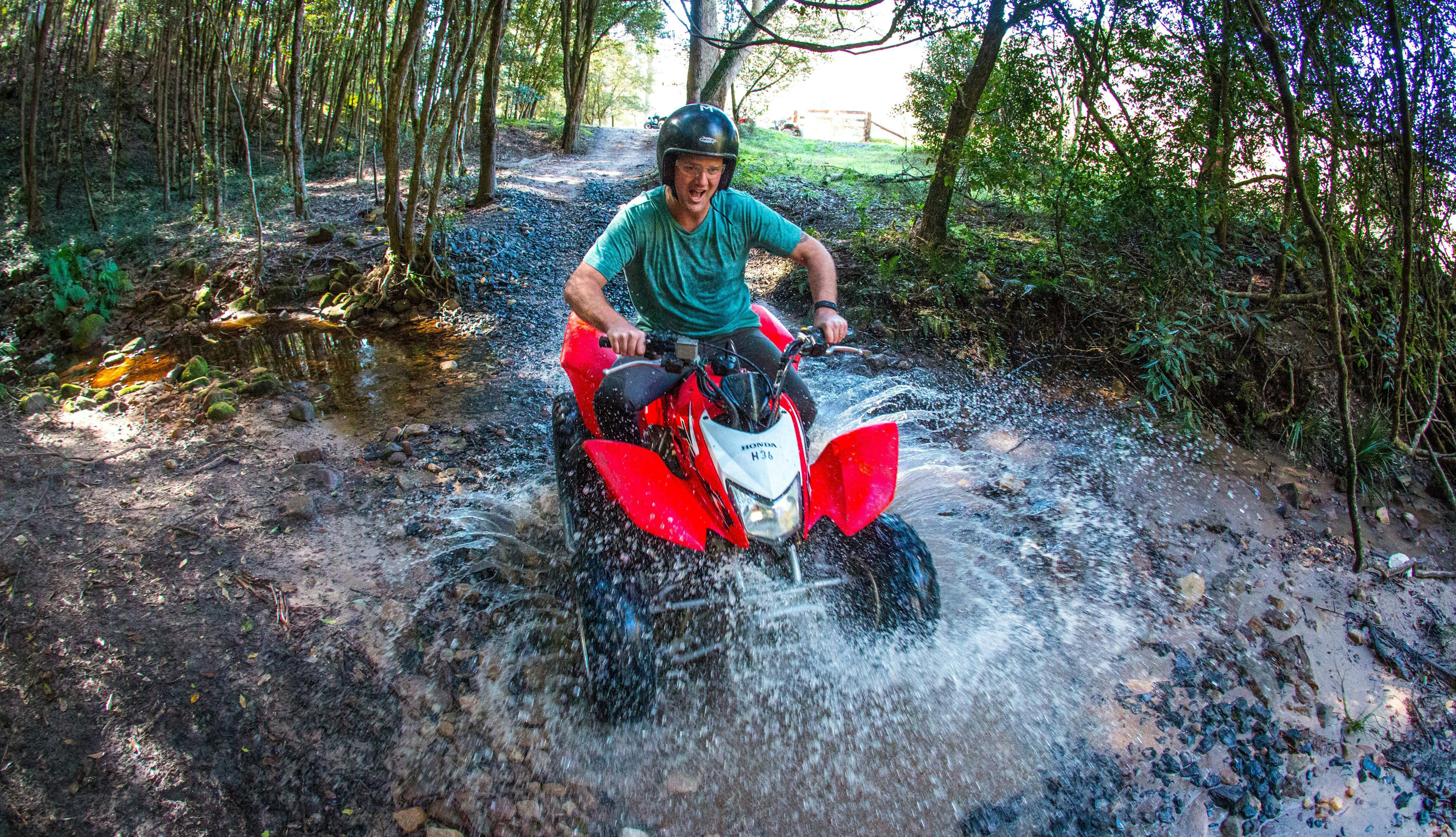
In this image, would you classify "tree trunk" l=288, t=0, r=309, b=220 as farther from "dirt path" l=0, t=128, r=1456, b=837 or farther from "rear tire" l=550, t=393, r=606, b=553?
"rear tire" l=550, t=393, r=606, b=553

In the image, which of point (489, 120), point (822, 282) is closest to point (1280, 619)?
point (822, 282)

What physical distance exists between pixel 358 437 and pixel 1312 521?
205 inches

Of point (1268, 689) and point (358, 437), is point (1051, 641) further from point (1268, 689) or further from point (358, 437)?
point (358, 437)

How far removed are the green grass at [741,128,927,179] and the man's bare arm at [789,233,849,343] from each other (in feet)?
12.7

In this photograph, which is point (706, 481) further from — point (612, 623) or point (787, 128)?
point (787, 128)

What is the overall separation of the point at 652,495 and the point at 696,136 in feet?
4.49

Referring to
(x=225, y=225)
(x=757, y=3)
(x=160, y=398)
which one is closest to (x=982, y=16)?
(x=160, y=398)

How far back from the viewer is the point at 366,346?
5641mm

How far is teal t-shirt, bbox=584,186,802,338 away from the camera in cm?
305

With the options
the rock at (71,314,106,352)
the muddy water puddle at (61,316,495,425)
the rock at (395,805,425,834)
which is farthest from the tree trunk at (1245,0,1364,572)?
the rock at (71,314,106,352)

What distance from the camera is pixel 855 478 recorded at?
2.44 m

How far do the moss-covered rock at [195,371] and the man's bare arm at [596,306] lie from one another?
3156mm

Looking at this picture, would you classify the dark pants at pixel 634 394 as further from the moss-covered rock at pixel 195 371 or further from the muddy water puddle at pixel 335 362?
the moss-covered rock at pixel 195 371

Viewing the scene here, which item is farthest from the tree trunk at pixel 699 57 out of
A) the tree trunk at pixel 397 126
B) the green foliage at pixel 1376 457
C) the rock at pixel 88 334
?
the green foliage at pixel 1376 457
